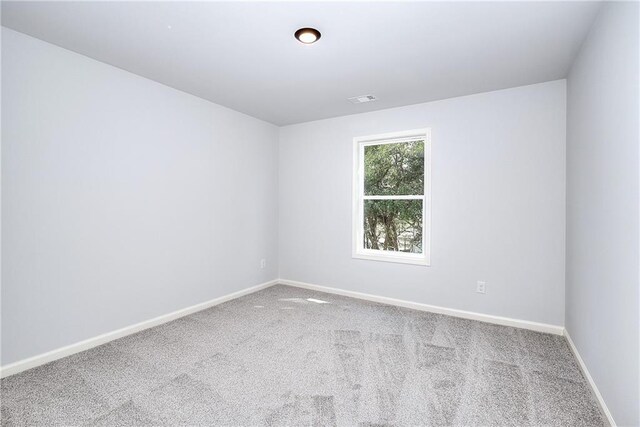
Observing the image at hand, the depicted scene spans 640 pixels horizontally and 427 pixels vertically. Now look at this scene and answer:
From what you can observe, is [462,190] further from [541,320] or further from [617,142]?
[617,142]

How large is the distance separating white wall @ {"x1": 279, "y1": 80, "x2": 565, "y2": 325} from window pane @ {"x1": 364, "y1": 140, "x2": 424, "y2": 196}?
0.23m

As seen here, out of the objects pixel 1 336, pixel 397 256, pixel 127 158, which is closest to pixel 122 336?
pixel 1 336

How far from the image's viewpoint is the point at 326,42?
2.29 m

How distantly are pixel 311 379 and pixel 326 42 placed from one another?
2.41 metres

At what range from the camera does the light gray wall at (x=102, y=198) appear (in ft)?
7.21

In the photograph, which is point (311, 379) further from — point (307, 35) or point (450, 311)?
point (307, 35)

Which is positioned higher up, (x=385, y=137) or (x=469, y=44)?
(x=469, y=44)

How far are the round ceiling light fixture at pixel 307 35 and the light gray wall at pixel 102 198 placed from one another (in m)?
1.70

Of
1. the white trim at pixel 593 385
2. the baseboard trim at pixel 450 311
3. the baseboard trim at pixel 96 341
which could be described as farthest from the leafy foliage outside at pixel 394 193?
the baseboard trim at pixel 96 341

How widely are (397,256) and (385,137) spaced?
148 cm

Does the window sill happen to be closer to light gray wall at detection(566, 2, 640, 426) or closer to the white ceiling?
light gray wall at detection(566, 2, 640, 426)

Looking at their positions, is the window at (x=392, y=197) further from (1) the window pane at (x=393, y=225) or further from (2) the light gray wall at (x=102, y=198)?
(2) the light gray wall at (x=102, y=198)

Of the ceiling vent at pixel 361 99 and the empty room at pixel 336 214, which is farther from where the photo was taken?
the ceiling vent at pixel 361 99

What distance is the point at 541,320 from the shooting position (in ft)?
9.82
